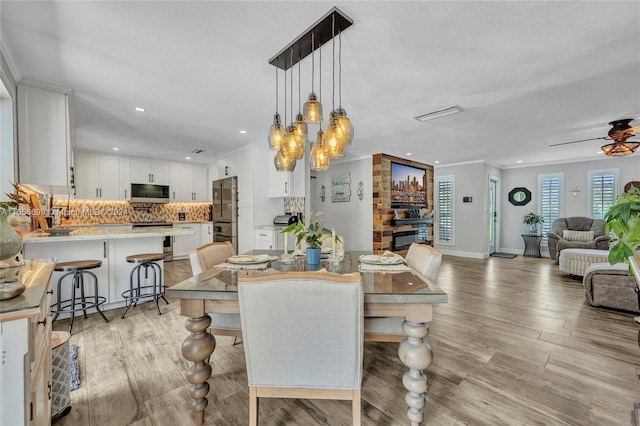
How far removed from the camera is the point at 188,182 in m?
6.86

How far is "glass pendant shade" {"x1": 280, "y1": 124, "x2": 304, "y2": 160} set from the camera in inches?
83.9

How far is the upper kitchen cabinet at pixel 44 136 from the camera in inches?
98.9

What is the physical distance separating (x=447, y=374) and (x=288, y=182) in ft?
11.2

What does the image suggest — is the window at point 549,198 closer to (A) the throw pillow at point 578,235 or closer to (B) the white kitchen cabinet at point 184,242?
(A) the throw pillow at point 578,235

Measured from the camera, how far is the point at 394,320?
5.48 ft

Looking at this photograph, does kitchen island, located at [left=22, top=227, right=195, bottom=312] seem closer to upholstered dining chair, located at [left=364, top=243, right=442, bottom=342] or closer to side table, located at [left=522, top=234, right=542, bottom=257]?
upholstered dining chair, located at [left=364, top=243, right=442, bottom=342]

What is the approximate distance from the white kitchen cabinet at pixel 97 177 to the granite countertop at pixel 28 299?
5.36 m

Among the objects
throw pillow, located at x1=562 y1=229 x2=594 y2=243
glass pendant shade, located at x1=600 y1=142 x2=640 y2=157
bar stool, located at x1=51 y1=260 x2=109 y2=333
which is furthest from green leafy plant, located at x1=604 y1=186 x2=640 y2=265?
throw pillow, located at x1=562 y1=229 x2=594 y2=243

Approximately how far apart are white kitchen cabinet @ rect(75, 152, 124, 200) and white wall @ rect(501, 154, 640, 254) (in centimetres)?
953

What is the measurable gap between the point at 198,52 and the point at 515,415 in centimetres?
316

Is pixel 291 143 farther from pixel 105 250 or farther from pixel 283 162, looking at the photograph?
pixel 105 250

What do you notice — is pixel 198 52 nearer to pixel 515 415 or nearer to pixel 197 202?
pixel 515 415

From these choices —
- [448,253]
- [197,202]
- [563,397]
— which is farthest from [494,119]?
[197,202]

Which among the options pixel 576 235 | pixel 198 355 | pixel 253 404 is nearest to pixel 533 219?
pixel 576 235
